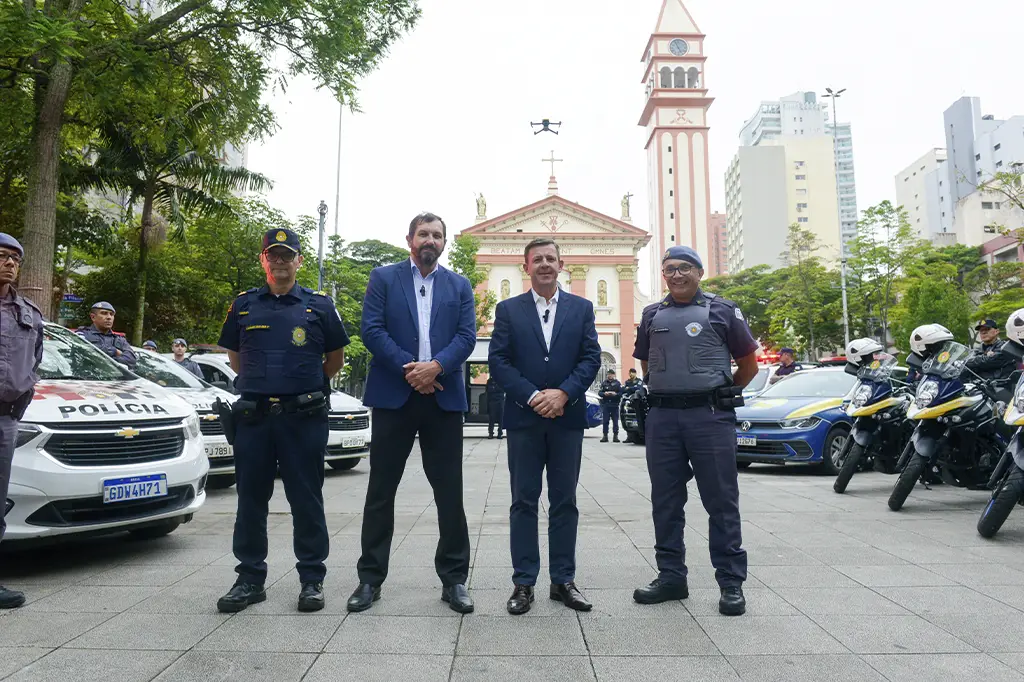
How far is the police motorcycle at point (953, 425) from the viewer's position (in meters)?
6.87

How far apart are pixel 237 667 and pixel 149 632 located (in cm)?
74

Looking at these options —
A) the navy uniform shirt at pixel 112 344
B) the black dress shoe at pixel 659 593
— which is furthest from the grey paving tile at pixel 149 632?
the navy uniform shirt at pixel 112 344

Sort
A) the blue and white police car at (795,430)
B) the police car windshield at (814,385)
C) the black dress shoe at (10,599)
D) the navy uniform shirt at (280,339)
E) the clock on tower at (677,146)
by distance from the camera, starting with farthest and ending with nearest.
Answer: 1. the clock on tower at (677,146)
2. the police car windshield at (814,385)
3. the blue and white police car at (795,430)
4. the navy uniform shirt at (280,339)
5. the black dress shoe at (10,599)

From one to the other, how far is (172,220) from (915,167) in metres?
100

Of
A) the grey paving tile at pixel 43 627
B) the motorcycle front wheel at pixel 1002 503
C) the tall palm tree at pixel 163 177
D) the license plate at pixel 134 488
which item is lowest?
the grey paving tile at pixel 43 627

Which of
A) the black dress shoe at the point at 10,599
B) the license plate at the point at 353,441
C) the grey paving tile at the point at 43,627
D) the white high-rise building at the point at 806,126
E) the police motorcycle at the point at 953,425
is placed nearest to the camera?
the grey paving tile at the point at 43,627

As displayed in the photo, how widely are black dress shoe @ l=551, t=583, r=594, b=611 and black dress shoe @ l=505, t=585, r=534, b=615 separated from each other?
149 millimetres

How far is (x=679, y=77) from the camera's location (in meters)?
80.1

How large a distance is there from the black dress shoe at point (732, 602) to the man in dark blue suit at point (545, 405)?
26.0 inches

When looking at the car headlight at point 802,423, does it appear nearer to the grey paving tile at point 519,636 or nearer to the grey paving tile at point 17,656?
the grey paving tile at point 519,636

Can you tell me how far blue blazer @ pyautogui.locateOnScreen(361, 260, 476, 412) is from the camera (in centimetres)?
405

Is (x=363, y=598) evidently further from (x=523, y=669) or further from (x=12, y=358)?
(x=12, y=358)

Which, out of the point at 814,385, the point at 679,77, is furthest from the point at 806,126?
the point at 814,385

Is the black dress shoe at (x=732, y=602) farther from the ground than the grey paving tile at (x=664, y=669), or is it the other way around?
the black dress shoe at (x=732, y=602)
